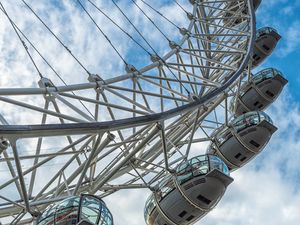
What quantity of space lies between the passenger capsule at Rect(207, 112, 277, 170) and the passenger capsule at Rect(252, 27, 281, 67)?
32.6 feet

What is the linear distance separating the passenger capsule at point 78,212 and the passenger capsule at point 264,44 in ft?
75.1

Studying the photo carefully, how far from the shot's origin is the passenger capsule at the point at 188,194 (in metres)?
20.9

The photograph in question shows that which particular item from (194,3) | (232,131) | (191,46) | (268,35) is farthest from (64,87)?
(268,35)

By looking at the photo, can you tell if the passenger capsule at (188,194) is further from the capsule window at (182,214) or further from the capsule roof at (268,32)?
the capsule roof at (268,32)

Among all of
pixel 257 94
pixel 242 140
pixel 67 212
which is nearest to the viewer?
pixel 67 212

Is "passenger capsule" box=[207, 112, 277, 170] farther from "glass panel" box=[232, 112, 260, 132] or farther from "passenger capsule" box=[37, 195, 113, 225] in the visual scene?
"passenger capsule" box=[37, 195, 113, 225]

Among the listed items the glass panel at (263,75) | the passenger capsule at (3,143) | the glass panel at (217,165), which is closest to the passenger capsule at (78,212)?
the passenger capsule at (3,143)

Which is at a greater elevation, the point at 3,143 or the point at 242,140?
the point at 242,140

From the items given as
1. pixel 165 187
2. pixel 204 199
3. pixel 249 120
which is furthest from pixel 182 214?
pixel 249 120

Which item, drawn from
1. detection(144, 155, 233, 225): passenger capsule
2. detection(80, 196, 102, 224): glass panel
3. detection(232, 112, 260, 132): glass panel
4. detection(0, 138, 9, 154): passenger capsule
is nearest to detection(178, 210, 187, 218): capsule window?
detection(144, 155, 233, 225): passenger capsule

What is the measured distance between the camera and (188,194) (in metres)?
20.9

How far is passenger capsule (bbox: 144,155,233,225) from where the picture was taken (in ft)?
68.4

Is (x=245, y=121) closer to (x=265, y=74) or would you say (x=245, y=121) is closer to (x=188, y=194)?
(x=265, y=74)

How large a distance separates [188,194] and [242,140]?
24.9 ft
